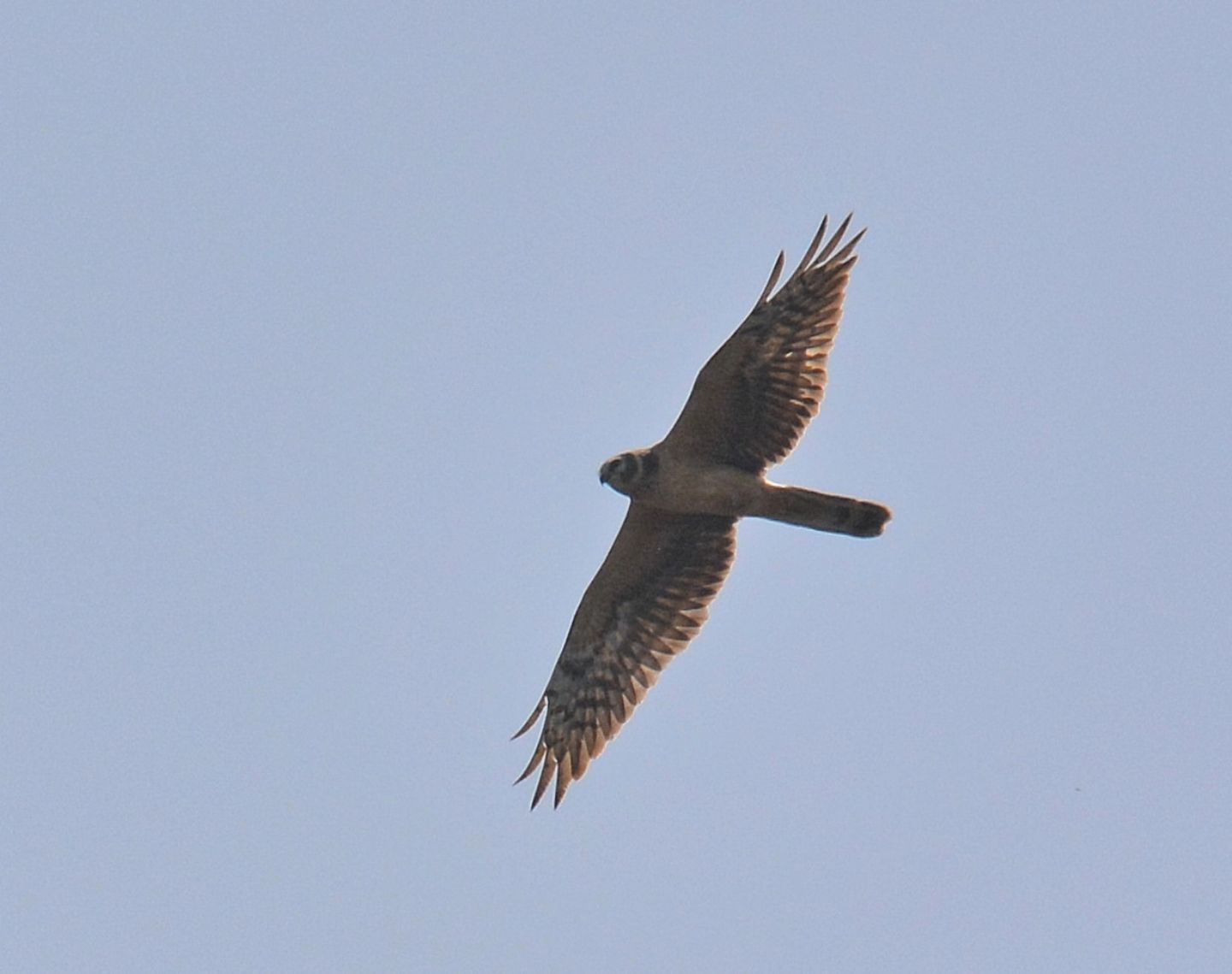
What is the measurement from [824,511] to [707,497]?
0.93 metres

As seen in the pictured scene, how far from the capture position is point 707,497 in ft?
53.6

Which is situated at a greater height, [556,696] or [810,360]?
[810,360]

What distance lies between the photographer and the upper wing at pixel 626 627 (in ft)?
55.7

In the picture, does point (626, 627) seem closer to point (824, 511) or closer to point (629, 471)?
point (629, 471)

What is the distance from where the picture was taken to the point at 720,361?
16188mm

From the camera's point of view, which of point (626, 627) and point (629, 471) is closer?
point (629, 471)

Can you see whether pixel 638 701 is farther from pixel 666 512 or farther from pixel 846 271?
pixel 846 271

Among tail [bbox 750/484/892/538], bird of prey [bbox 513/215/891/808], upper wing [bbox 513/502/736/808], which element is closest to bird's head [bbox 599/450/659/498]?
bird of prey [bbox 513/215/891/808]

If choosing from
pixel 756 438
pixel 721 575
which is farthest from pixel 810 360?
pixel 721 575

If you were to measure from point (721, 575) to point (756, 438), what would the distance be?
4.34ft

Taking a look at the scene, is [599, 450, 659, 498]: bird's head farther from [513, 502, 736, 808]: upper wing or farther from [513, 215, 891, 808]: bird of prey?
[513, 502, 736, 808]: upper wing

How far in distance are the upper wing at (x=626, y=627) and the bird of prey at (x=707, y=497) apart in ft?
0.03

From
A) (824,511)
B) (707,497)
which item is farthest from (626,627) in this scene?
(824,511)

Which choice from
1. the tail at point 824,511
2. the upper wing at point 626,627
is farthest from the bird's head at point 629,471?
the tail at point 824,511
